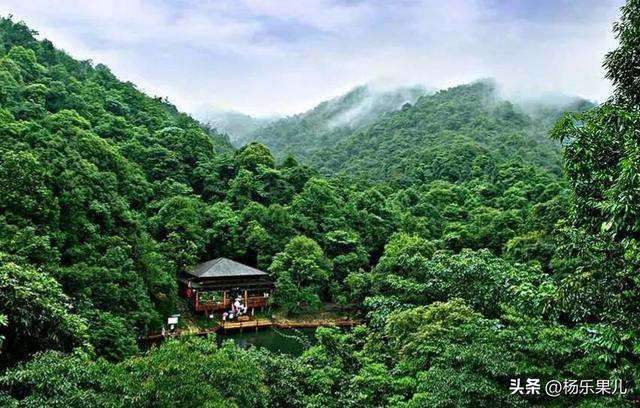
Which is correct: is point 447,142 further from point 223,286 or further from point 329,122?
point 329,122

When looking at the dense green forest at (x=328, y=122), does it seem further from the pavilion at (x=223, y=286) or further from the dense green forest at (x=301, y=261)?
the pavilion at (x=223, y=286)

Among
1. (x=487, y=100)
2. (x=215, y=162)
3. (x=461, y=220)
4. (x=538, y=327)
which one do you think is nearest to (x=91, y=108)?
(x=215, y=162)

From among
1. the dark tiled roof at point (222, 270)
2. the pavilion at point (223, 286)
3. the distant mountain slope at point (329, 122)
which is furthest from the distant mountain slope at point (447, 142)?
the dark tiled roof at point (222, 270)

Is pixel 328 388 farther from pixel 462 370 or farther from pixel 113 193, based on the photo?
pixel 113 193

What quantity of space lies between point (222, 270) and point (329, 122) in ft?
268

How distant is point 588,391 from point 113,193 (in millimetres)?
15992

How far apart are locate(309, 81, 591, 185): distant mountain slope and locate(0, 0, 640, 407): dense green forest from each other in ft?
25.1

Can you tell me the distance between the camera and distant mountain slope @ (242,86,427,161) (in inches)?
3420

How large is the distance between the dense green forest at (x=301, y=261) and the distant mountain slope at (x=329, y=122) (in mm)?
43469

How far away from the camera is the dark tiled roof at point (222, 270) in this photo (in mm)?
22391

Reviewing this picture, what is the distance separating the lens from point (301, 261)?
22906 mm

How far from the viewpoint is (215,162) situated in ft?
102

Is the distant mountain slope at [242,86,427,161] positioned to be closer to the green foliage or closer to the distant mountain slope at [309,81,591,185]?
the distant mountain slope at [309,81,591,185]

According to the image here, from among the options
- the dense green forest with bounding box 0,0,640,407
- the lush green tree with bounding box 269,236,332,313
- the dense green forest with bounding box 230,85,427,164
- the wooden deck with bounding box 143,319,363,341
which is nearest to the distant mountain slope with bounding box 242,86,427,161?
the dense green forest with bounding box 230,85,427,164
